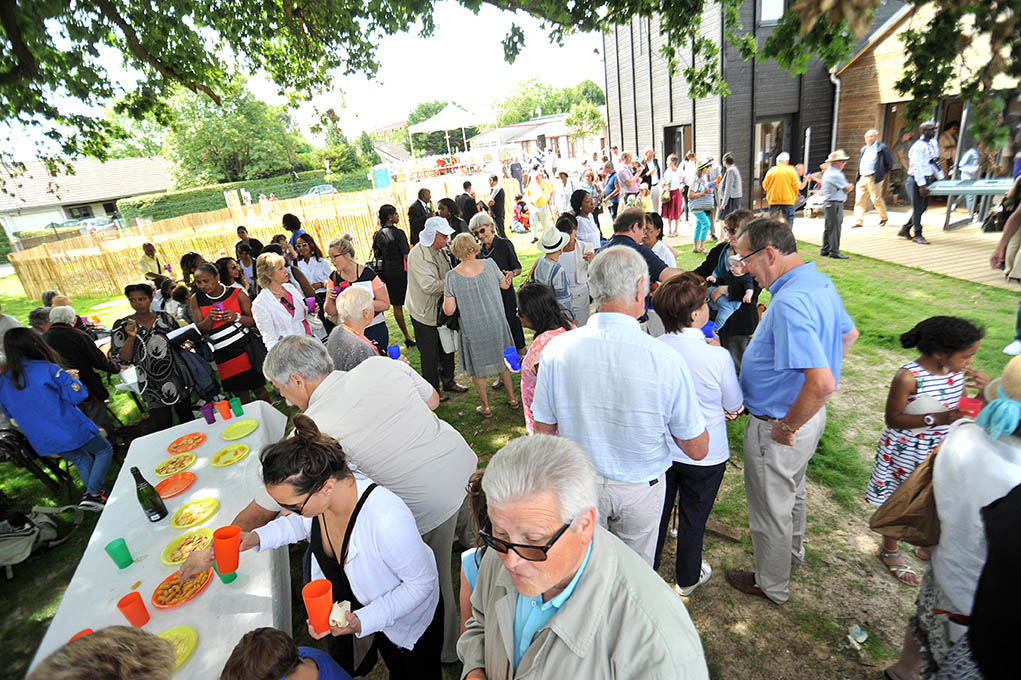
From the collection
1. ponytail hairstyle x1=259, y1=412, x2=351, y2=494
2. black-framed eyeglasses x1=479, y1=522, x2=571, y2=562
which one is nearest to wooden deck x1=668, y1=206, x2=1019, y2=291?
black-framed eyeglasses x1=479, y1=522, x2=571, y2=562

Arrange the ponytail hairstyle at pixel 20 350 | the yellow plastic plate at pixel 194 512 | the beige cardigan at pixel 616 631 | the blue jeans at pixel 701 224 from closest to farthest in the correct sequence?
the beige cardigan at pixel 616 631 → the yellow plastic plate at pixel 194 512 → the ponytail hairstyle at pixel 20 350 → the blue jeans at pixel 701 224

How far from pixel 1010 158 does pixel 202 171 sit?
2001 inches

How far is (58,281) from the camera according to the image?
14.6m

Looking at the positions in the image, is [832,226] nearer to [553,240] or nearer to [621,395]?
[553,240]

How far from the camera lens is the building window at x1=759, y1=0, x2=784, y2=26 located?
476 inches

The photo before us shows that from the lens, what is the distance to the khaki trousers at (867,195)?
10.4 metres

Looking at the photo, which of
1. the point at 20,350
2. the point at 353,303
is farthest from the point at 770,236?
the point at 20,350

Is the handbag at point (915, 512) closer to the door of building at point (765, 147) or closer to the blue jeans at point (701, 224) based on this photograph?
the blue jeans at point (701, 224)

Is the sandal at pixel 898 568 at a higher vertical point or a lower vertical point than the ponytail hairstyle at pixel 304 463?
lower

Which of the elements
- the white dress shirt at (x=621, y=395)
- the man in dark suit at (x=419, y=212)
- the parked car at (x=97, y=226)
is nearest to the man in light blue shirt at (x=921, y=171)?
the man in dark suit at (x=419, y=212)

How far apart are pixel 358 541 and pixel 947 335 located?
10.00ft

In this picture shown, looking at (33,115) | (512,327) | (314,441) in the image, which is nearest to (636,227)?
(512,327)

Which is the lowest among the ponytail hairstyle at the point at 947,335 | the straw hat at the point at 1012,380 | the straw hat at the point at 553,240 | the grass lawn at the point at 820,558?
the grass lawn at the point at 820,558

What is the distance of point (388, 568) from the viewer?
203 cm
